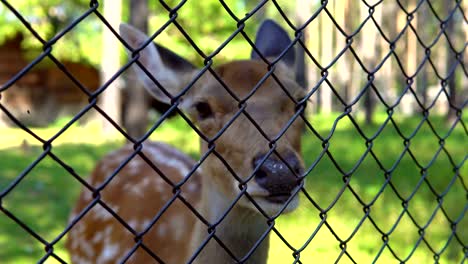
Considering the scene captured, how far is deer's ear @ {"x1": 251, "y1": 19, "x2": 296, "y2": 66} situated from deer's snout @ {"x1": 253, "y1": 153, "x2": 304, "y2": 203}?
116 centimetres

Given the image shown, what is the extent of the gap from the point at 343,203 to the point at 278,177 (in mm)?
3918

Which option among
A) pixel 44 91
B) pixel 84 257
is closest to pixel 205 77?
pixel 84 257

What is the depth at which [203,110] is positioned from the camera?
2.54 meters

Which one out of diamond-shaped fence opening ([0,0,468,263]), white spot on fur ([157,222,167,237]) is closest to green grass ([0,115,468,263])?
diamond-shaped fence opening ([0,0,468,263])

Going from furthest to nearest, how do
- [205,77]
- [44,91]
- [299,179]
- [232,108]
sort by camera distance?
[44,91], [205,77], [232,108], [299,179]

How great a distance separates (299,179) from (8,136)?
49.2 feet

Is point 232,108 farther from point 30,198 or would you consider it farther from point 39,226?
point 30,198

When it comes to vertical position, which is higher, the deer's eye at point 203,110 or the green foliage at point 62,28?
the green foliage at point 62,28

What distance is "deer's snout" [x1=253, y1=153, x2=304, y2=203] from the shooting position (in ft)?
6.56

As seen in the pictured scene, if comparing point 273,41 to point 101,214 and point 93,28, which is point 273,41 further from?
point 93,28

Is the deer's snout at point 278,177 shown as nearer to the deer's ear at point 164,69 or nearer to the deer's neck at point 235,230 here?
the deer's neck at point 235,230

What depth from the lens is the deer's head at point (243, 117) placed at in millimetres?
2027

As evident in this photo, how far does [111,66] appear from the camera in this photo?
14.4 meters

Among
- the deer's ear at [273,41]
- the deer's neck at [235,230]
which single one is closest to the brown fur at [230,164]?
the deer's neck at [235,230]
